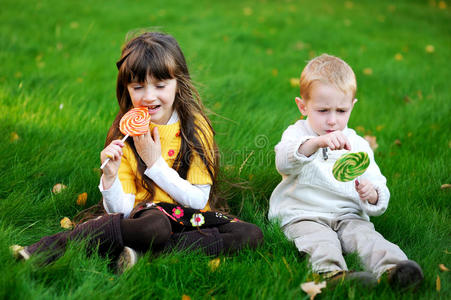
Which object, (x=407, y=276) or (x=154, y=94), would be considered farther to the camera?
(x=154, y=94)

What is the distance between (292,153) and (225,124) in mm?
1491

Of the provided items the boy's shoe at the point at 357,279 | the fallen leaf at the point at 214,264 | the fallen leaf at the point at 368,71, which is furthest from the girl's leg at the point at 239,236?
the fallen leaf at the point at 368,71

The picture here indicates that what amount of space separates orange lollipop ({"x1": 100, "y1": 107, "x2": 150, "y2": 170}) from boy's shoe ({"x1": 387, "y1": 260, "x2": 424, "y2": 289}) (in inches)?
57.0

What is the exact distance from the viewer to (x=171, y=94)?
271 centimetres

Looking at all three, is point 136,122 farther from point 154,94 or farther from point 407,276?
point 407,276

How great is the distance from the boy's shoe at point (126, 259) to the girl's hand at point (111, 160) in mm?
395

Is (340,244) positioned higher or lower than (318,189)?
lower

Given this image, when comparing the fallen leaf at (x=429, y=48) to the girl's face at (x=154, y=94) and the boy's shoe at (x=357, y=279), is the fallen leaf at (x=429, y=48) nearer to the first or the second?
the girl's face at (x=154, y=94)

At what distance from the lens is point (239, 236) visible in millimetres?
2543

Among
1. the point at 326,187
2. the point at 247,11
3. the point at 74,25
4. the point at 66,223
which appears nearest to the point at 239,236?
the point at 326,187

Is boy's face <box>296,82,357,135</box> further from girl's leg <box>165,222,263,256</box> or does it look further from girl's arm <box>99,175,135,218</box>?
girl's arm <box>99,175,135,218</box>

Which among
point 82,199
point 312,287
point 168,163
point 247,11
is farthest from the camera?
point 247,11

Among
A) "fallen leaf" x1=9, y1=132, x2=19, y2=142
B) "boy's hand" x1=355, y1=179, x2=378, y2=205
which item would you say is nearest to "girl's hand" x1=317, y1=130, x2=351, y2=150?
"boy's hand" x1=355, y1=179, x2=378, y2=205

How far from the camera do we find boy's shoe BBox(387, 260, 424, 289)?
86.5 inches
